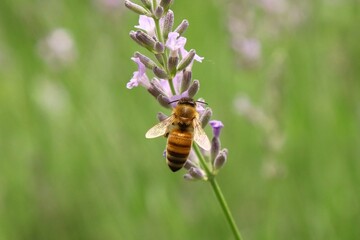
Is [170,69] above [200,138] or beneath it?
above

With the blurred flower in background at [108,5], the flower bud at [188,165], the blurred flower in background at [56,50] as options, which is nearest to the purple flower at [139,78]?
the flower bud at [188,165]

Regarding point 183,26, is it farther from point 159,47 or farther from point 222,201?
point 222,201

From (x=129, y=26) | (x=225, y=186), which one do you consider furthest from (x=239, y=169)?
(x=129, y=26)

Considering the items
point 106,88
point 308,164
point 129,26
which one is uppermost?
point 129,26

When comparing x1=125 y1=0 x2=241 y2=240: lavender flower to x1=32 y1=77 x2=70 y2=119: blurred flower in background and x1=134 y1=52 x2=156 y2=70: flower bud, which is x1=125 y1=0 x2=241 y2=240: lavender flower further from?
x1=32 y1=77 x2=70 y2=119: blurred flower in background

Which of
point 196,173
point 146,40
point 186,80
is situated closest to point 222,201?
point 196,173

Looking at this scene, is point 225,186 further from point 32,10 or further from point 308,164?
point 32,10

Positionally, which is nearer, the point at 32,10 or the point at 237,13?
the point at 237,13

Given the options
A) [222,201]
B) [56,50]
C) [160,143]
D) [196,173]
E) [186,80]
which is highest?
A: [56,50]
